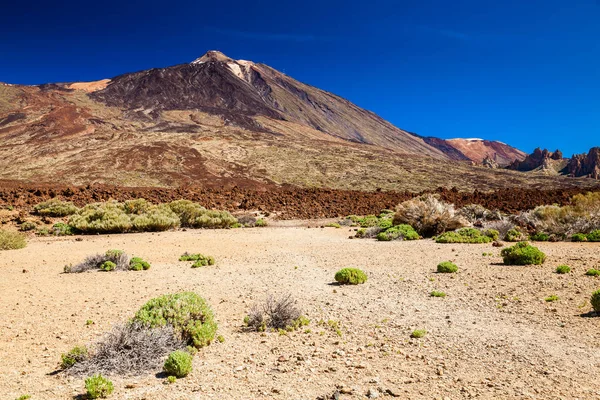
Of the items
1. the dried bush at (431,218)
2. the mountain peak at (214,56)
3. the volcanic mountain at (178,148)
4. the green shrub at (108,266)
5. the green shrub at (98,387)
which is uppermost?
the mountain peak at (214,56)

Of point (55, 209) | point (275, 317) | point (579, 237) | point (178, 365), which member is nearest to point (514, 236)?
point (579, 237)

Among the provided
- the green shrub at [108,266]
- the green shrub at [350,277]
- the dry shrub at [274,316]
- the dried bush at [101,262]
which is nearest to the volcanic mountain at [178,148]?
the dried bush at [101,262]

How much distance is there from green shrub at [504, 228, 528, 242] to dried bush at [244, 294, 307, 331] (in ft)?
33.1

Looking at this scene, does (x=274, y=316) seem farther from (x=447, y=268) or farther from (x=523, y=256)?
(x=523, y=256)

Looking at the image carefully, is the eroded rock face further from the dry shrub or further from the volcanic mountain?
the dry shrub

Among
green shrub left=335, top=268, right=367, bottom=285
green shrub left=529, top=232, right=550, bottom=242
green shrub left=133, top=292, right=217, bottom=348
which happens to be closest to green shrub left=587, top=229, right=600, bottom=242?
green shrub left=529, top=232, right=550, bottom=242

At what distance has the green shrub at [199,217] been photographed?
1848cm

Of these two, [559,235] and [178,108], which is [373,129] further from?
[559,235]

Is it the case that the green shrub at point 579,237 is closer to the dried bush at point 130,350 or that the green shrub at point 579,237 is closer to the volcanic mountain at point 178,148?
the dried bush at point 130,350

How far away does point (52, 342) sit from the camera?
5.18m

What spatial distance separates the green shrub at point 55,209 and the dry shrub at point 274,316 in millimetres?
15617

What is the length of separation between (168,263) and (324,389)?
761cm

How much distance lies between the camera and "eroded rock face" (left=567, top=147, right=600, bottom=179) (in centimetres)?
8606

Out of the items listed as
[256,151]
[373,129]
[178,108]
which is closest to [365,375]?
[256,151]
